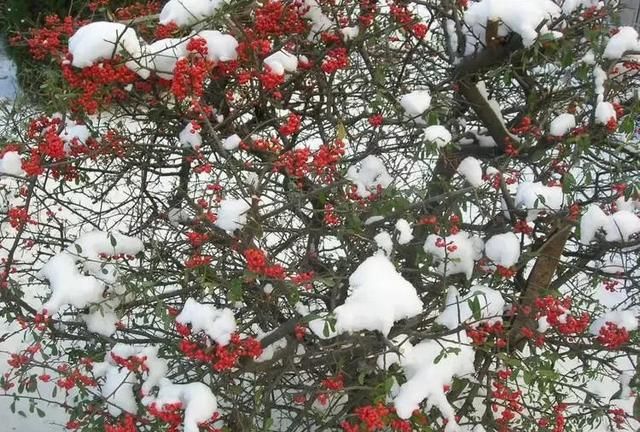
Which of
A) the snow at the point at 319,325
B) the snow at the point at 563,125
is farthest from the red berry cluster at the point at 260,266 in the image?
the snow at the point at 563,125

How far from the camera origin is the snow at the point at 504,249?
2381 mm

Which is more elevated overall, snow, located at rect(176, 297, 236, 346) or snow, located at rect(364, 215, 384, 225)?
snow, located at rect(364, 215, 384, 225)

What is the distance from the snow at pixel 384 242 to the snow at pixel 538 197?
46 centimetres

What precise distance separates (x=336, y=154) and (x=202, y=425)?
0.93 metres

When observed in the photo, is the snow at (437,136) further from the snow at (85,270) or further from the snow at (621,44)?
the snow at (85,270)

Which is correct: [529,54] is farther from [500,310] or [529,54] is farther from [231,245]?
[231,245]

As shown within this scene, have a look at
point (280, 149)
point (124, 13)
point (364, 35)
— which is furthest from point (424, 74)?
point (124, 13)

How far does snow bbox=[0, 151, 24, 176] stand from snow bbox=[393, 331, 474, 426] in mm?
1418

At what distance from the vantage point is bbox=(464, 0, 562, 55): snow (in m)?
2.44

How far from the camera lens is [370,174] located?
8.63 ft

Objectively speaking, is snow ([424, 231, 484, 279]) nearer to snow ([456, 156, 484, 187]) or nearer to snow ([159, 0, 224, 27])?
snow ([456, 156, 484, 187])

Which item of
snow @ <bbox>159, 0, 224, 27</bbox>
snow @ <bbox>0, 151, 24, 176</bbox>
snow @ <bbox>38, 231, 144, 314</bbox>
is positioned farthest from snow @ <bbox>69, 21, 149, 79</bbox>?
snow @ <bbox>38, 231, 144, 314</bbox>

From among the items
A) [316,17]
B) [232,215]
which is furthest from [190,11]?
[232,215]

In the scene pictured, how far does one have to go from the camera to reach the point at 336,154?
224 cm
